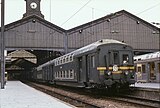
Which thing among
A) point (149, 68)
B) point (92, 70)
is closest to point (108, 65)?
point (92, 70)

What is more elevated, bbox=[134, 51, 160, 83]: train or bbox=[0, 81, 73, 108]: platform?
bbox=[134, 51, 160, 83]: train

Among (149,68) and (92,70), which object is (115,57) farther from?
(149,68)

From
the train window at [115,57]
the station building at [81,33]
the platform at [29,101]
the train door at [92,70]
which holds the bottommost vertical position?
the platform at [29,101]

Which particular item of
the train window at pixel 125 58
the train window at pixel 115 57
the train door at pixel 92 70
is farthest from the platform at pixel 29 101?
the train window at pixel 125 58

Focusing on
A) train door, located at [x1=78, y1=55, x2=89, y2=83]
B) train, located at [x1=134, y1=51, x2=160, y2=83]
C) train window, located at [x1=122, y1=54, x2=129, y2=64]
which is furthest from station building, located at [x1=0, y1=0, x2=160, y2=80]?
train window, located at [x1=122, y1=54, x2=129, y2=64]

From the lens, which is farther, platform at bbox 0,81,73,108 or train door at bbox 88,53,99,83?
train door at bbox 88,53,99,83

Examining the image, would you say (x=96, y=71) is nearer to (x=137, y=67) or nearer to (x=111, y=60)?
(x=111, y=60)

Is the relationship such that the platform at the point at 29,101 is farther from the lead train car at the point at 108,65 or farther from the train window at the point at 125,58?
the train window at the point at 125,58

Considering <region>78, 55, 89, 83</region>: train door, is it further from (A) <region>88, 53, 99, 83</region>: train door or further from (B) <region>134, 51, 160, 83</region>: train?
(B) <region>134, 51, 160, 83</region>: train

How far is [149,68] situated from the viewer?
32844mm

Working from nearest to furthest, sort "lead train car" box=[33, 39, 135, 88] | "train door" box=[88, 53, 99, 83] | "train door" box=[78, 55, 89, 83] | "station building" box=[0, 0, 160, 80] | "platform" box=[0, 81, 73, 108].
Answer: "platform" box=[0, 81, 73, 108], "lead train car" box=[33, 39, 135, 88], "train door" box=[88, 53, 99, 83], "train door" box=[78, 55, 89, 83], "station building" box=[0, 0, 160, 80]

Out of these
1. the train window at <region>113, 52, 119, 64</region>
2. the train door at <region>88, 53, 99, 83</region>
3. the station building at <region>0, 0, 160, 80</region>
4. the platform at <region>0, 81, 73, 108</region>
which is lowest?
the platform at <region>0, 81, 73, 108</region>

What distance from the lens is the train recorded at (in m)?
30.9

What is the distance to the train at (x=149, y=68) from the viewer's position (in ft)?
101
